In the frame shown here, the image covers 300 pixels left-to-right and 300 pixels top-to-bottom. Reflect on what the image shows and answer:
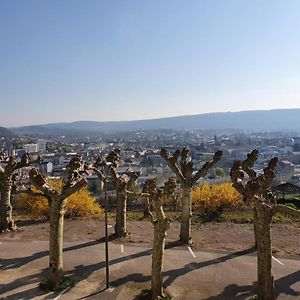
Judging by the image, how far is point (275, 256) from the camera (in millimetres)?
22281

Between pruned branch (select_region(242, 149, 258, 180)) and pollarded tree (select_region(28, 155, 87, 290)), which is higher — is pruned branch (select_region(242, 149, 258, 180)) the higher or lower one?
the higher one

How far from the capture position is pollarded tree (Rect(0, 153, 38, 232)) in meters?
27.1

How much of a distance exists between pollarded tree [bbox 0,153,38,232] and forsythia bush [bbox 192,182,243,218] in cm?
1374

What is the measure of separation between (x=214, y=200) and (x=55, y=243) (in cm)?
1952

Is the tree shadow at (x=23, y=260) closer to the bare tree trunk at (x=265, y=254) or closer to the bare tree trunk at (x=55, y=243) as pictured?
the bare tree trunk at (x=55, y=243)

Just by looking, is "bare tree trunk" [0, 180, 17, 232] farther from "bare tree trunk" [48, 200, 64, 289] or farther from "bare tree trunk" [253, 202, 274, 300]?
"bare tree trunk" [253, 202, 274, 300]

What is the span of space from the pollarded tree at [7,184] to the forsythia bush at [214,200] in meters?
13.7

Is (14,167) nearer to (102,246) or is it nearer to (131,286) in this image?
(102,246)

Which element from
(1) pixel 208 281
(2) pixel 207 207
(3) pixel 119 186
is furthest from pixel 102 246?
(2) pixel 207 207

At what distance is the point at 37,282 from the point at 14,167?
1007cm

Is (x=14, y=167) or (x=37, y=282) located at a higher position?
Answer: (x=14, y=167)

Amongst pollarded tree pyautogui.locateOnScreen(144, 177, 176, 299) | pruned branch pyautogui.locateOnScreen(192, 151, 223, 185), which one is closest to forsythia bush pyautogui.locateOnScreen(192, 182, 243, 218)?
pruned branch pyautogui.locateOnScreen(192, 151, 223, 185)

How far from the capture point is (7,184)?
2742 cm

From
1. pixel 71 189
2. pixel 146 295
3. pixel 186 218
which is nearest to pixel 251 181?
pixel 146 295
